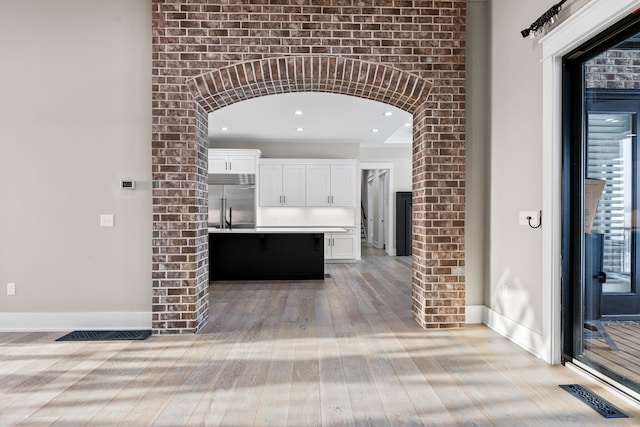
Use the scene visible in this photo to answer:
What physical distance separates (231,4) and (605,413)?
4060 mm

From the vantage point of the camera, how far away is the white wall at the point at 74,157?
3.72 m

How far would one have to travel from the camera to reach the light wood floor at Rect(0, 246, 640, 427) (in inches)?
85.2

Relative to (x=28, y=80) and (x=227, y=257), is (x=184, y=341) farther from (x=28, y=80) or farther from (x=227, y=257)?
(x=227, y=257)

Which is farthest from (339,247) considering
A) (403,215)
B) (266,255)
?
(266,255)

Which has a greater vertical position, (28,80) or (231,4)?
(231,4)

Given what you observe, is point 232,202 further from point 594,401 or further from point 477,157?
point 594,401

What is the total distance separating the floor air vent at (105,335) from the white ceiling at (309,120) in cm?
357

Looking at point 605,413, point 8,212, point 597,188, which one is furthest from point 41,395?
point 597,188

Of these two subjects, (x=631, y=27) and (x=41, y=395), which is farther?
(x=41, y=395)

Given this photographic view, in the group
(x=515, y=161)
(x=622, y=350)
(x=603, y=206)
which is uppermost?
(x=515, y=161)

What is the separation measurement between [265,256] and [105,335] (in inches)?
129

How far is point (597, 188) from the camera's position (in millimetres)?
2621

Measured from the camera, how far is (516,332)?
131 inches

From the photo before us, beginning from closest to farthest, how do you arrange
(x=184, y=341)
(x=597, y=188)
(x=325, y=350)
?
(x=597, y=188) → (x=325, y=350) → (x=184, y=341)
